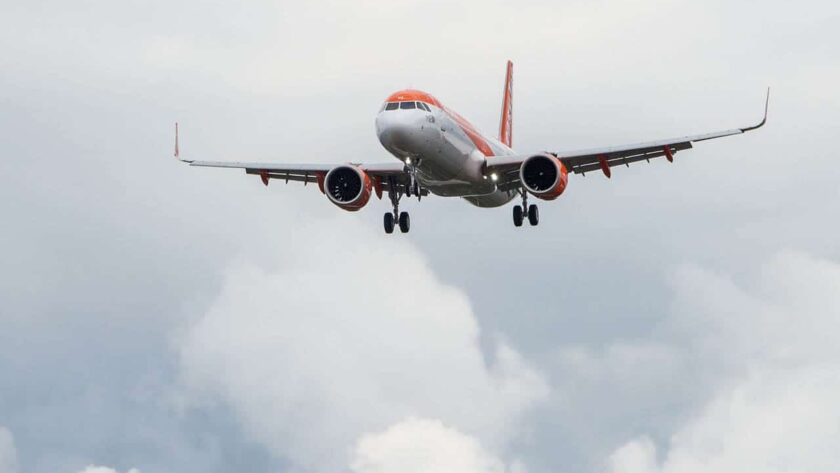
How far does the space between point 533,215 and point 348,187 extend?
9.46 m

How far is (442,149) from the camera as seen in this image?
61.6 metres

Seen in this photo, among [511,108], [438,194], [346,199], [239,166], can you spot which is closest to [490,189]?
[438,194]

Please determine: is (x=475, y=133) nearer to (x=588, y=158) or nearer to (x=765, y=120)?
(x=588, y=158)

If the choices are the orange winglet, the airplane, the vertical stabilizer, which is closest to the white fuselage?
the airplane

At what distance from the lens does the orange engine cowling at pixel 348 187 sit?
214 feet

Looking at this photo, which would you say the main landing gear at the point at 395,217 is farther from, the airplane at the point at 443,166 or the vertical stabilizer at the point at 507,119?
the vertical stabilizer at the point at 507,119

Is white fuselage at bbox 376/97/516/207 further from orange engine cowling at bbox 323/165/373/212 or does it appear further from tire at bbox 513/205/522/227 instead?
orange engine cowling at bbox 323/165/373/212

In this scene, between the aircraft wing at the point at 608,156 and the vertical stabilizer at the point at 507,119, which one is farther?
the vertical stabilizer at the point at 507,119

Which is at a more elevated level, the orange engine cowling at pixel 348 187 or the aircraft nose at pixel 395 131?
the aircraft nose at pixel 395 131

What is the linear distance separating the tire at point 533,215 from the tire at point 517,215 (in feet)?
1.60

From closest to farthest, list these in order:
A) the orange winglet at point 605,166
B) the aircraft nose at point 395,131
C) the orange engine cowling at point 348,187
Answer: the aircraft nose at point 395,131 < the orange engine cowling at point 348,187 < the orange winglet at point 605,166

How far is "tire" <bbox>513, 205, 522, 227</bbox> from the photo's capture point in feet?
226

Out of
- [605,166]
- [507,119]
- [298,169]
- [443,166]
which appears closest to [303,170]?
[298,169]

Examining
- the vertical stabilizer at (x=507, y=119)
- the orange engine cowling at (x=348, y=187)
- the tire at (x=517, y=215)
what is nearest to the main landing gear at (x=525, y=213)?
the tire at (x=517, y=215)
